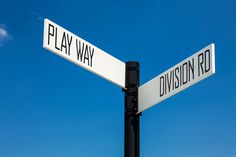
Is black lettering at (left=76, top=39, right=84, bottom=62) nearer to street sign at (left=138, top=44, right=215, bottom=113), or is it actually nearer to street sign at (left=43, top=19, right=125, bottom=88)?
street sign at (left=43, top=19, right=125, bottom=88)

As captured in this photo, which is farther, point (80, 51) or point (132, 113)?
point (80, 51)

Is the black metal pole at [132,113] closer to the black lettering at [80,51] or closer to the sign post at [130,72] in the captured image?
the sign post at [130,72]

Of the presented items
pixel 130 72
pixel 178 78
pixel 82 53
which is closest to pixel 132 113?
pixel 130 72

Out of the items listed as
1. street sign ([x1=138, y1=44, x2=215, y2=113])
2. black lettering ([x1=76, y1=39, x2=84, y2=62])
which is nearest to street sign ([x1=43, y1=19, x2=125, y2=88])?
black lettering ([x1=76, y1=39, x2=84, y2=62])

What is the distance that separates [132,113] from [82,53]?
0.73 metres

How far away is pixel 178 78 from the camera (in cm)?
425

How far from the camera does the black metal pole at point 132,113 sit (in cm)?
417

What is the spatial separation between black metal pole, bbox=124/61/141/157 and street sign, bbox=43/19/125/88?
0.23 feet

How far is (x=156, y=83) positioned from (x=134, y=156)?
74 cm

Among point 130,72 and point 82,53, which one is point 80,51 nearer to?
point 82,53

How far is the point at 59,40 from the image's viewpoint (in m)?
4.29

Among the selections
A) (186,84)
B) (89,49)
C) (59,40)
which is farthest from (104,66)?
(186,84)

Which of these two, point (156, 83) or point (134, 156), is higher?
point (156, 83)

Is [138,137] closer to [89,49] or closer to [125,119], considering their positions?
[125,119]
